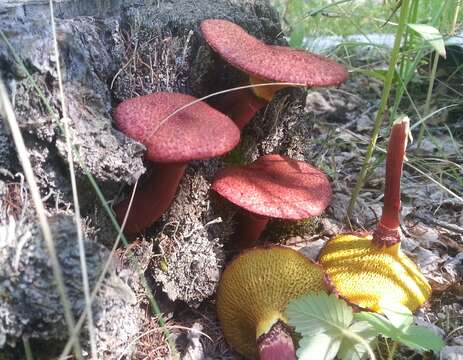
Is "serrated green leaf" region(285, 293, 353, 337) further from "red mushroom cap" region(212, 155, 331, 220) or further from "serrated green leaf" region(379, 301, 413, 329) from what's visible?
"red mushroom cap" region(212, 155, 331, 220)

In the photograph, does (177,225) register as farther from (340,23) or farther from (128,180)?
(340,23)

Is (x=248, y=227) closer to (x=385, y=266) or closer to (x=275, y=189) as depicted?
(x=275, y=189)

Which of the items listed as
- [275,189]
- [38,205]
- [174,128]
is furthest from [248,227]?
[38,205]

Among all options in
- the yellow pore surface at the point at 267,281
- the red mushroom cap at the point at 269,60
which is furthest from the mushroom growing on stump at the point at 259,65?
the yellow pore surface at the point at 267,281

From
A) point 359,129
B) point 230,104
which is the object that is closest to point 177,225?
point 230,104

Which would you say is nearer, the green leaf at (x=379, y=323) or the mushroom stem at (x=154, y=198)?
the green leaf at (x=379, y=323)

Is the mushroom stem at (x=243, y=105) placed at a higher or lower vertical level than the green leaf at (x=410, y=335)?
higher

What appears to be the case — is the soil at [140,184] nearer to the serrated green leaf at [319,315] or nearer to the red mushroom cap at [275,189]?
the red mushroom cap at [275,189]
